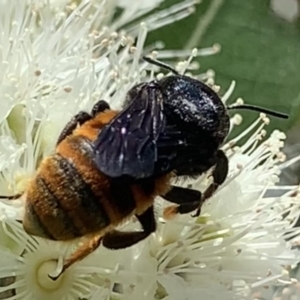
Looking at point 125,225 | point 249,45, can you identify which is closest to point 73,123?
point 125,225

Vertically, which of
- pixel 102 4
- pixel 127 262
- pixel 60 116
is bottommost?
pixel 127 262

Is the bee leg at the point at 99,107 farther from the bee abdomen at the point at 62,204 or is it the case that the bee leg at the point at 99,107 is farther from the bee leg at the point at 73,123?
the bee abdomen at the point at 62,204

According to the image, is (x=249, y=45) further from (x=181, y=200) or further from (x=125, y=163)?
(x=125, y=163)

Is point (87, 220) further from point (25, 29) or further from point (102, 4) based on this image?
point (102, 4)

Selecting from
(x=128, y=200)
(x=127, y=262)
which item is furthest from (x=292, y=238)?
Answer: (x=128, y=200)

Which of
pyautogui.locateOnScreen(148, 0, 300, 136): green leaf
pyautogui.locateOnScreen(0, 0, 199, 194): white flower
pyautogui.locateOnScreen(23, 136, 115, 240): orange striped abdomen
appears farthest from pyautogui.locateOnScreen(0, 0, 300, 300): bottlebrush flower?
pyautogui.locateOnScreen(148, 0, 300, 136): green leaf

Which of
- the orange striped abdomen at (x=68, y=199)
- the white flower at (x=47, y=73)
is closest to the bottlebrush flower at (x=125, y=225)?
the white flower at (x=47, y=73)
